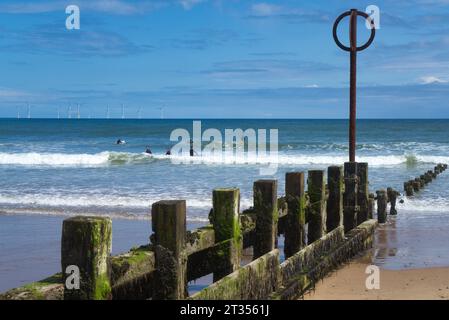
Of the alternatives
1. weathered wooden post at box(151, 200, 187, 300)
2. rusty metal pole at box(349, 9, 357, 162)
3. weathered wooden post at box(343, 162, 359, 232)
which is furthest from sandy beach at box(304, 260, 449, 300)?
weathered wooden post at box(151, 200, 187, 300)

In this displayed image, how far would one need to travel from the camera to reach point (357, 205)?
34.7 ft

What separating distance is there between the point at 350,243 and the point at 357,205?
120 centimetres

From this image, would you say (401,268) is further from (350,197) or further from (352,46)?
(352,46)

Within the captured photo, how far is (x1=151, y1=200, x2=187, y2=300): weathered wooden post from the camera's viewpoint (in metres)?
4.82

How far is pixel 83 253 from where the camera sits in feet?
13.1

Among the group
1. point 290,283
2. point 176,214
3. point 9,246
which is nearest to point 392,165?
point 9,246

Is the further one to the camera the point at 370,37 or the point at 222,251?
the point at 370,37

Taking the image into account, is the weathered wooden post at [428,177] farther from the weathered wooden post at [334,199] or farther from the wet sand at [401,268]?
the weathered wooden post at [334,199]

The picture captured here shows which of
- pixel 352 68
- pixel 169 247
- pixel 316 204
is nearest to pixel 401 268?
pixel 316 204

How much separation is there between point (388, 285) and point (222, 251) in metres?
3.13

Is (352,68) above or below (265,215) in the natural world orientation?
above

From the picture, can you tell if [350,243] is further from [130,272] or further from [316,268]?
[130,272]

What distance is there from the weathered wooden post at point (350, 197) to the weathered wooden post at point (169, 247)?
5.78 metres

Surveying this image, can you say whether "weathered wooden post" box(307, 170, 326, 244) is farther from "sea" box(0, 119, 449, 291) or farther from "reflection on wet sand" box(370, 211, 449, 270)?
"sea" box(0, 119, 449, 291)
